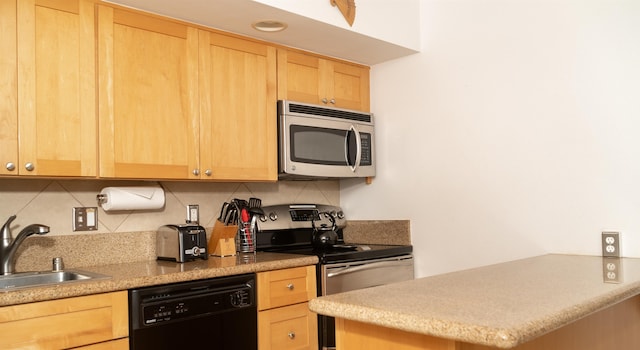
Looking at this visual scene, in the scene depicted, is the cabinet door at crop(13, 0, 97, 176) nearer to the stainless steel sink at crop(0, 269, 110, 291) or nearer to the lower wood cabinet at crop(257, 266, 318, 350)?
the stainless steel sink at crop(0, 269, 110, 291)

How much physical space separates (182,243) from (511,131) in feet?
5.87

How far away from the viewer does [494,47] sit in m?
3.03

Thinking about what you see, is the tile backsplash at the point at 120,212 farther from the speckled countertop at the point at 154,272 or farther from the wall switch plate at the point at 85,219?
the speckled countertop at the point at 154,272

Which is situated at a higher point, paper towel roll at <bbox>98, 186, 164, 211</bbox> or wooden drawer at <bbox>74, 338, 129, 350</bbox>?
paper towel roll at <bbox>98, 186, 164, 211</bbox>

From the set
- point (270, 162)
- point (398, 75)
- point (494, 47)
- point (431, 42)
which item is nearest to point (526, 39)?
point (494, 47)

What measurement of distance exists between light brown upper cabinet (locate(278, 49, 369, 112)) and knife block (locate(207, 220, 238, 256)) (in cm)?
80

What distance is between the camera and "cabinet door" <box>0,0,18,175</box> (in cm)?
216

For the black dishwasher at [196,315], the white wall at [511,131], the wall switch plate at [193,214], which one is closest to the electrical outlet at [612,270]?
the white wall at [511,131]

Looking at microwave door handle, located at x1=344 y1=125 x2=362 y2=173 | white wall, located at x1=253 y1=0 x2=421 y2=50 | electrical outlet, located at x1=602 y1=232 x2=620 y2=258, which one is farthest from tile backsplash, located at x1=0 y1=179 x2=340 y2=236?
electrical outlet, located at x1=602 y1=232 x2=620 y2=258

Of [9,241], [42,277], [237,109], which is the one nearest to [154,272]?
[42,277]

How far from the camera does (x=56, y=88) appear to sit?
2.30 m

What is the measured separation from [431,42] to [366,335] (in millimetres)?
2269

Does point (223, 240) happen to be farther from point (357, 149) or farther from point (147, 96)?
point (357, 149)

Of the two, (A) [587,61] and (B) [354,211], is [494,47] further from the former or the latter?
(B) [354,211]
